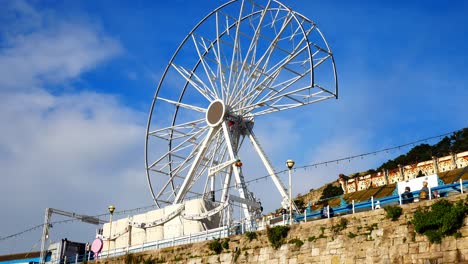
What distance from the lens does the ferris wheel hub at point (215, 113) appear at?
38.0 metres

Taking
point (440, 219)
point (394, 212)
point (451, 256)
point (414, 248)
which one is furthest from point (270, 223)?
point (451, 256)

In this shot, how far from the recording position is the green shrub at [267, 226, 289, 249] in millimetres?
24469

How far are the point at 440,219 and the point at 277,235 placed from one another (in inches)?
302

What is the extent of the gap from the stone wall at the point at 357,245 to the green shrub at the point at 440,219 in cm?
22

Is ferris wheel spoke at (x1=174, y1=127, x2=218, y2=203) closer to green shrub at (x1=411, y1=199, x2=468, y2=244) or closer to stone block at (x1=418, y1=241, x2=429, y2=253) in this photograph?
green shrub at (x1=411, y1=199, x2=468, y2=244)

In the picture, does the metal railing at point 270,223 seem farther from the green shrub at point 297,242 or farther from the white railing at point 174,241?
the green shrub at point 297,242

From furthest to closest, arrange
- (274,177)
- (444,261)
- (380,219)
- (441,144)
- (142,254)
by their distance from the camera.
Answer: (441,144)
(274,177)
(142,254)
(380,219)
(444,261)

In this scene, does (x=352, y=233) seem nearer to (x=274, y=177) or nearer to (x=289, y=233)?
(x=289, y=233)

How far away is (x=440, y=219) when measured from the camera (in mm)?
19234

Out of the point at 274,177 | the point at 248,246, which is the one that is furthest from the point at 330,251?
the point at 274,177

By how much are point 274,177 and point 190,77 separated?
43.5 feet

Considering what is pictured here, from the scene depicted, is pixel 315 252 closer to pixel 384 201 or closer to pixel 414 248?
pixel 384 201

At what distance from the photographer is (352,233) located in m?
21.9

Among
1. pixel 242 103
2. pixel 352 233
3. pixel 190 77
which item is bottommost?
pixel 352 233
